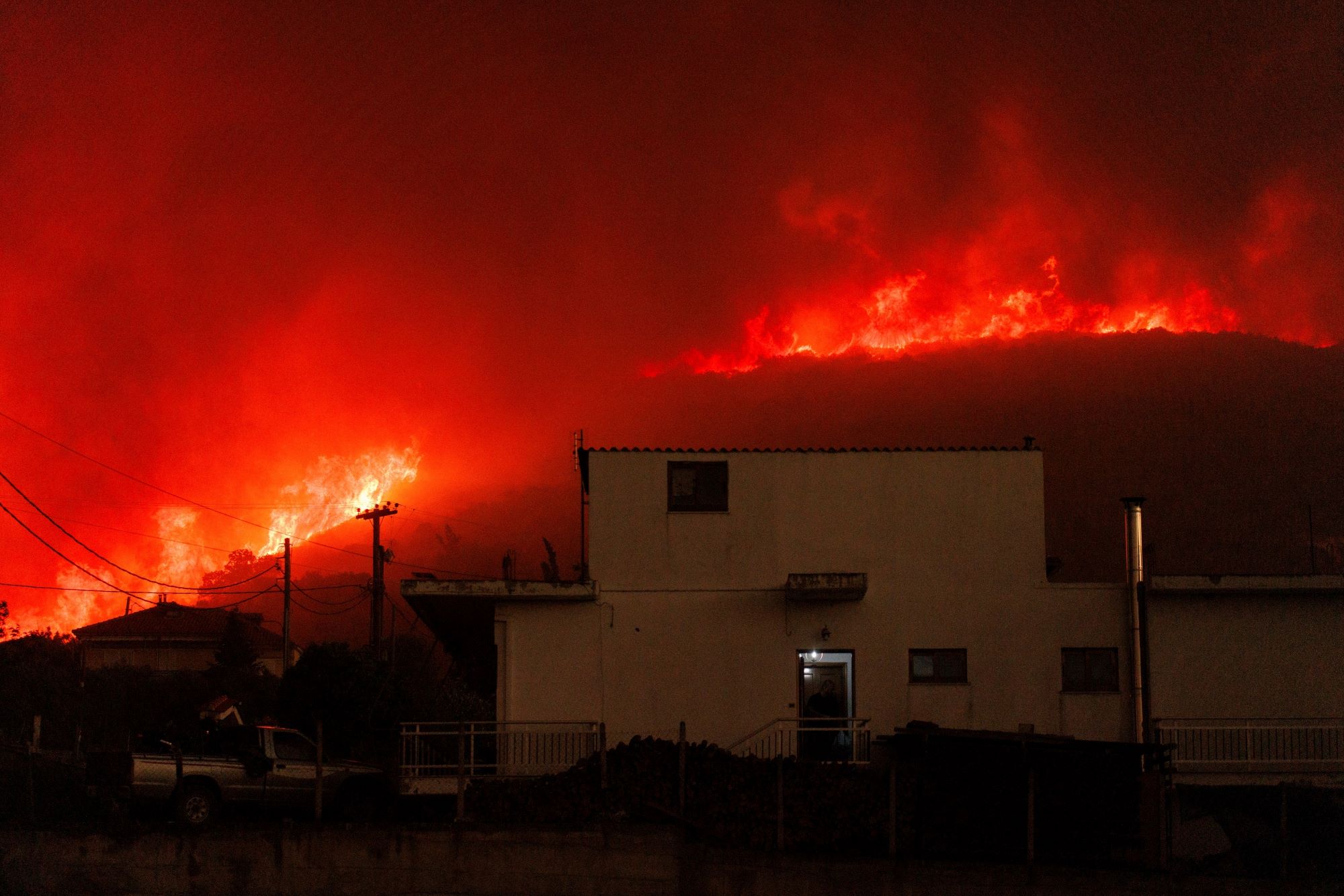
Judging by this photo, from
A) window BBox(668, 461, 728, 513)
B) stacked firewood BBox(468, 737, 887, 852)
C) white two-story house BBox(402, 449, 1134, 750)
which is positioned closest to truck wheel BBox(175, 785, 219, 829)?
stacked firewood BBox(468, 737, 887, 852)

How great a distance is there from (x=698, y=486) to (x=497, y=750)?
236 inches

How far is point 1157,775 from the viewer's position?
794 inches

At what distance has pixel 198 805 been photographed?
20.8 metres

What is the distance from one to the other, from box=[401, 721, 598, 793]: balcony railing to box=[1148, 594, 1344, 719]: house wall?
10277mm

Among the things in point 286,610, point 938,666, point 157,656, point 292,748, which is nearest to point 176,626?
point 157,656

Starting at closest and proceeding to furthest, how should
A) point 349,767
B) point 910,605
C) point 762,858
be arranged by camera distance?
point 762,858, point 349,767, point 910,605

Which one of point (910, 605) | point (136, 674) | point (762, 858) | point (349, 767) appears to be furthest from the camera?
point (136, 674)

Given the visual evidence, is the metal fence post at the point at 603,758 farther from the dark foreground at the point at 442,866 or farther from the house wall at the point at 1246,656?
the house wall at the point at 1246,656

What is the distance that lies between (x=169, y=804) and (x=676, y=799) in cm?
806

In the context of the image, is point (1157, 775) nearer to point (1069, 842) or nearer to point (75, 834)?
point (1069, 842)

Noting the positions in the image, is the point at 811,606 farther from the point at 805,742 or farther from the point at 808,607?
the point at 805,742

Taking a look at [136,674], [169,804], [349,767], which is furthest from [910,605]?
[136,674]

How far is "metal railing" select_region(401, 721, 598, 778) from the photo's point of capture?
21609 millimetres

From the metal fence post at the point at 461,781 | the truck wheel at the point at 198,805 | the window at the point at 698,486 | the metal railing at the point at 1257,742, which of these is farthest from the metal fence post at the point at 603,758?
the metal railing at the point at 1257,742
